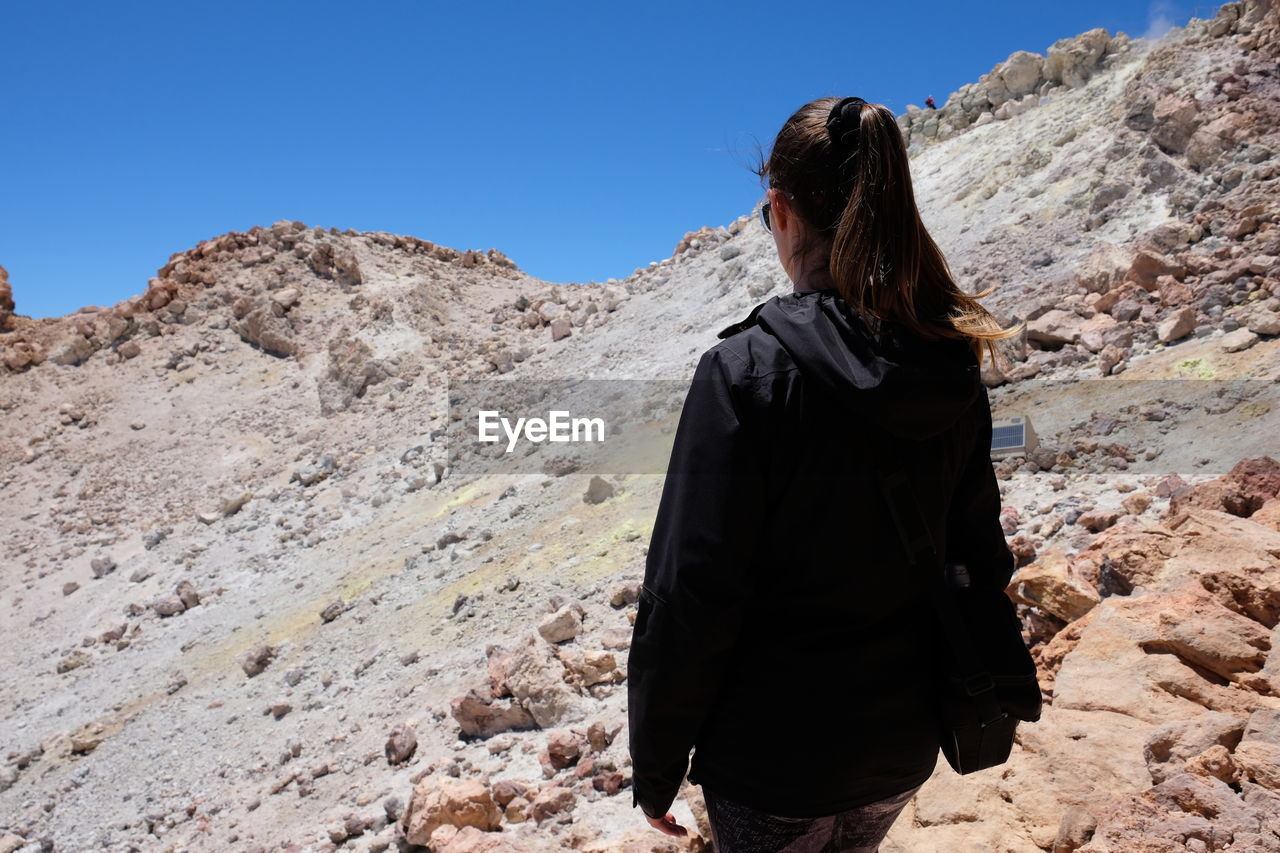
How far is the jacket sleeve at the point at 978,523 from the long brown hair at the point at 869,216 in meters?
0.22

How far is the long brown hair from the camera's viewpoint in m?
1.46

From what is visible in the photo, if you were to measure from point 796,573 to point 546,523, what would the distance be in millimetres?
7735

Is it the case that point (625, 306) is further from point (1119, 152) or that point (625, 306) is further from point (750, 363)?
point (750, 363)

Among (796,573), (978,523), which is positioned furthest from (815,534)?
(978,523)

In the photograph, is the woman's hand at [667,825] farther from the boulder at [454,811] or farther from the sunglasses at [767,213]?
the boulder at [454,811]

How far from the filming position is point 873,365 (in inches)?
54.0

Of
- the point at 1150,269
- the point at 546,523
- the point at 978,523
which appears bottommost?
the point at 546,523

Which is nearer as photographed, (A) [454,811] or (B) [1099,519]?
(A) [454,811]

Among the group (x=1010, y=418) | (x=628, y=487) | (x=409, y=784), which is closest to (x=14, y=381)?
(x=628, y=487)

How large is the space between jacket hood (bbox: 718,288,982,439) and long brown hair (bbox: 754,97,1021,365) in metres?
0.04

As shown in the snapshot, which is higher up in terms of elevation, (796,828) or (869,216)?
(869,216)
